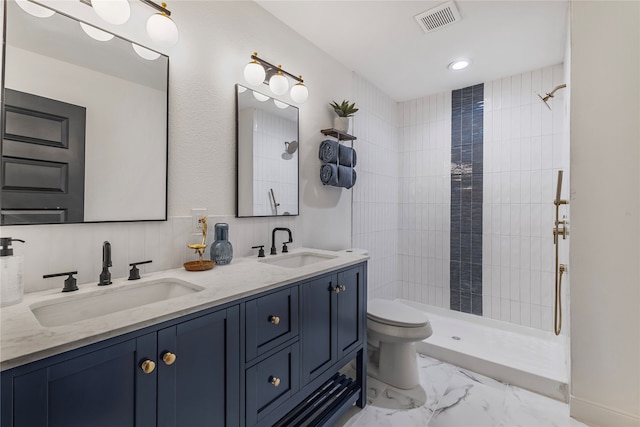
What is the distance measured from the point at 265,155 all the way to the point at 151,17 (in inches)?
32.3

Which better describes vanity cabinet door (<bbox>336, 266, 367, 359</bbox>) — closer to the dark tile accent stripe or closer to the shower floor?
the shower floor

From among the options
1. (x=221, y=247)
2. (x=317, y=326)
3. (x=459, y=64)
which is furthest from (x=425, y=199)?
(x=221, y=247)

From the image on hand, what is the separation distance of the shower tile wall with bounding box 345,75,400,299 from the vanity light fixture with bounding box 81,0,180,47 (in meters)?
1.65

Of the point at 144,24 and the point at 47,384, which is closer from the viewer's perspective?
the point at 47,384

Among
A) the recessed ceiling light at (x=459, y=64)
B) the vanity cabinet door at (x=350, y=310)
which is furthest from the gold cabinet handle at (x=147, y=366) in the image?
the recessed ceiling light at (x=459, y=64)

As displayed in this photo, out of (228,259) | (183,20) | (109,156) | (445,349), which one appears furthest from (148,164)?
(445,349)

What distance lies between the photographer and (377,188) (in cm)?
295

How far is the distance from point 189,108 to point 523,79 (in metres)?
2.82

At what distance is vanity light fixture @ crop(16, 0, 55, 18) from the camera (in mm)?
986

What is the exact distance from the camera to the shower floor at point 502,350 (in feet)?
6.18

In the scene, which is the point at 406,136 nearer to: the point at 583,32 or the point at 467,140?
the point at 467,140

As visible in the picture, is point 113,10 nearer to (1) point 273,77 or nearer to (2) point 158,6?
(2) point 158,6

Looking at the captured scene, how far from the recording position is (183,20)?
1391 millimetres

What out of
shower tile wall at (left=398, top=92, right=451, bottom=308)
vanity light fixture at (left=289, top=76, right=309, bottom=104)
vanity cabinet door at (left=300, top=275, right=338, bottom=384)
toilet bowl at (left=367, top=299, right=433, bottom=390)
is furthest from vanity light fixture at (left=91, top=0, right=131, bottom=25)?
shower tile wall at (left=398, top=92, right=451, bottom=308)
